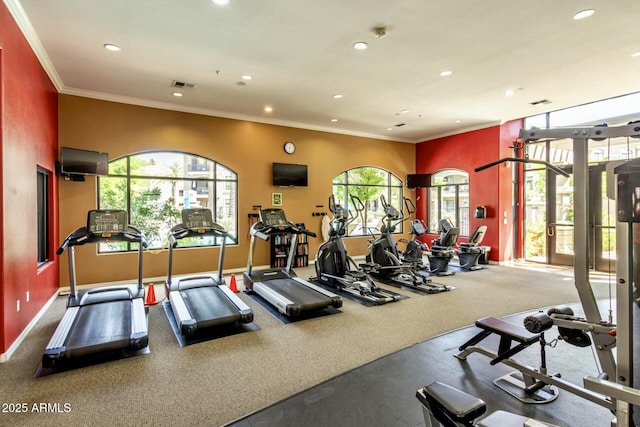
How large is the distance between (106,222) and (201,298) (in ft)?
5.75

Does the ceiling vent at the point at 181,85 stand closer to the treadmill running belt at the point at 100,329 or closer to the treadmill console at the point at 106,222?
the treadmill console at the point at 106,222

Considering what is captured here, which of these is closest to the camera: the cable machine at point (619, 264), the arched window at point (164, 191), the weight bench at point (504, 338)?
the cable machine at point (619, 264)

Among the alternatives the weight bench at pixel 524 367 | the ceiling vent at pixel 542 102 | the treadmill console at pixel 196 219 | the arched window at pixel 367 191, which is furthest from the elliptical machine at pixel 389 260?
the ceiling vent at pixel 542 102

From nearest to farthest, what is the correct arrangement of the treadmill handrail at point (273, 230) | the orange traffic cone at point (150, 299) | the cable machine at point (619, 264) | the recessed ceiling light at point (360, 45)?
the cable machine at point (619, 264) < the recessed ceiling light at point (360, 45) < the orange traffic cone at point (150, 299) < the treadmill handrail at point (273, 230)

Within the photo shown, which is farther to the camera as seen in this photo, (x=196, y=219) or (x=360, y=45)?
(x=196, y=219)

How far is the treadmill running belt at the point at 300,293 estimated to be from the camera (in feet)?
14.9

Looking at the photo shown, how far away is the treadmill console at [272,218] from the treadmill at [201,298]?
88 centimetres

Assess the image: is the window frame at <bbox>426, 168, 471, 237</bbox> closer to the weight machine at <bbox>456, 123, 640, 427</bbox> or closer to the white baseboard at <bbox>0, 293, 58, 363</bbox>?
the weight machine at <bbox>456, 123, 640, 427</bbox>

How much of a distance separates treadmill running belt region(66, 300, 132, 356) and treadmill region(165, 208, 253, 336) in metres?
0.57

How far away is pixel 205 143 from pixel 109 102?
6.06 ft

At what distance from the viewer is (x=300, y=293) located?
5020mm

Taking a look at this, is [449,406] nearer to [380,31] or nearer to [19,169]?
[380,31]

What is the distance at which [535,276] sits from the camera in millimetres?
7078

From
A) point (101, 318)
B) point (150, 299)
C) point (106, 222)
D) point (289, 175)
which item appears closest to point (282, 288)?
point (150, 299)
